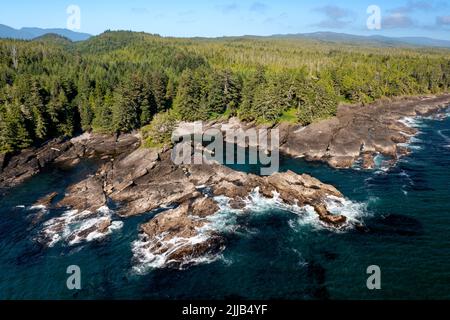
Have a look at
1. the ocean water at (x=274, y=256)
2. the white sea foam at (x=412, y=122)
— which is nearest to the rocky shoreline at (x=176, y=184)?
the ocean water at (x=274, y=256)

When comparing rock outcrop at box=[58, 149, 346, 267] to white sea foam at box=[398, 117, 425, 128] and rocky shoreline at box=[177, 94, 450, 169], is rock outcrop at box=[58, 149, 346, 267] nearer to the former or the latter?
rocky shoreline at box=[177, 94, 450, 169]

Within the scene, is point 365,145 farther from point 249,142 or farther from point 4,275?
point 4,275

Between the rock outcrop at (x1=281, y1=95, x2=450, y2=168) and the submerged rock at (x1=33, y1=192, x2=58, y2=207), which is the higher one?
the rock outcrop at (x1=281, y1=95, x2=450, y2=168)

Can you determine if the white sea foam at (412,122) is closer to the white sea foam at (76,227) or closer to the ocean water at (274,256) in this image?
the ocean water at (274,256)

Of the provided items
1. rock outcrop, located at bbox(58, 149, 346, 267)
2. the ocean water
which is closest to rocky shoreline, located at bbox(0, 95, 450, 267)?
rock outcrop, located at bbox(58, 149, 346, 267)
